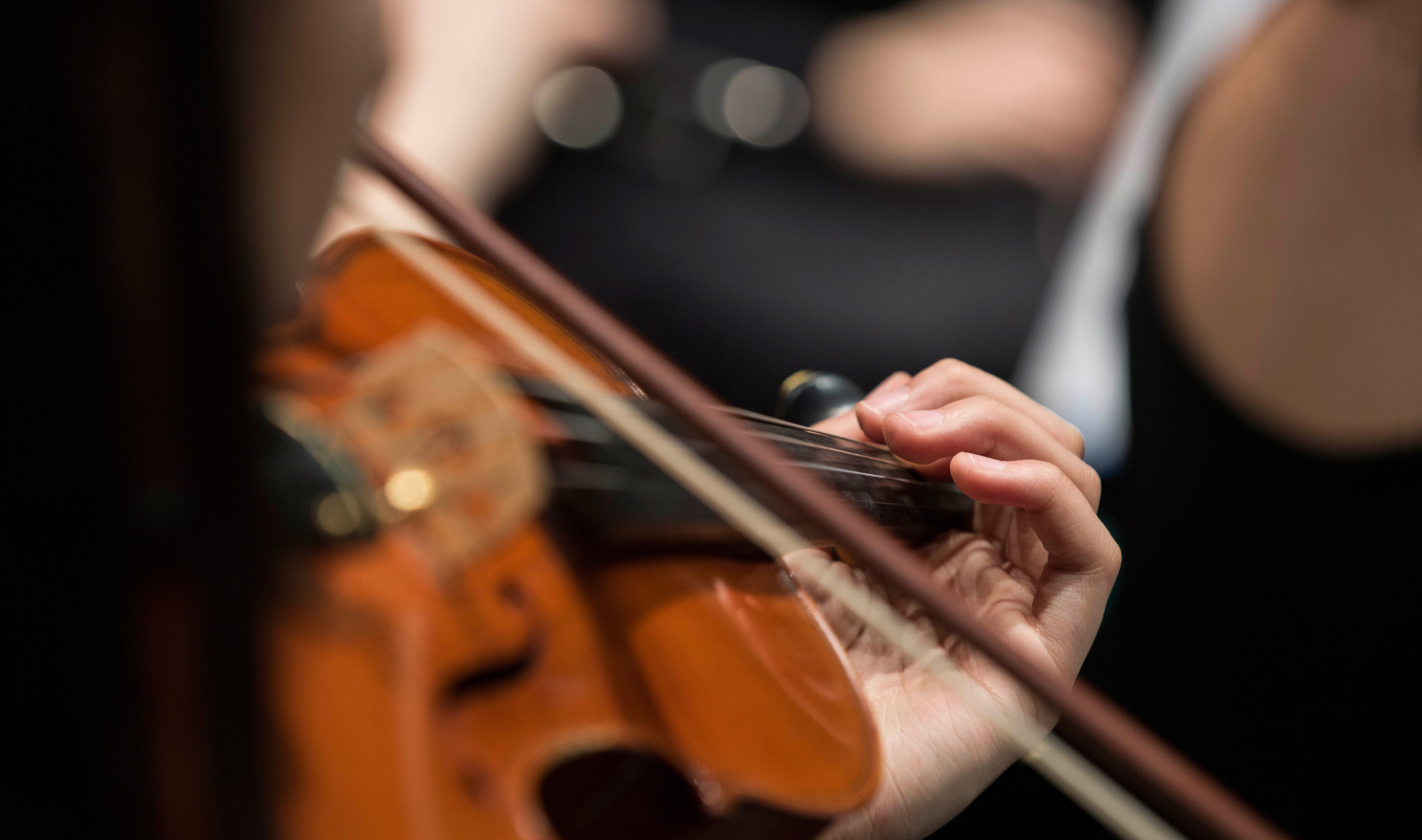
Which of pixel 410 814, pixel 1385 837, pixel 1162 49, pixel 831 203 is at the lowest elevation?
pixel 1385 837

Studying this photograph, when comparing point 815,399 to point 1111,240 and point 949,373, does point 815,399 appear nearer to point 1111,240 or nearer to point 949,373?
point 949,373

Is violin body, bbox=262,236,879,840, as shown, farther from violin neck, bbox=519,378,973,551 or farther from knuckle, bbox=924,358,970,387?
knuckle, bbox=924,358,970,387

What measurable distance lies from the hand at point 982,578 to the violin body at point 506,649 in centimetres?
5

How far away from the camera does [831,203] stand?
98 centimetres

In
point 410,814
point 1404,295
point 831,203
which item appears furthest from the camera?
point 831,203

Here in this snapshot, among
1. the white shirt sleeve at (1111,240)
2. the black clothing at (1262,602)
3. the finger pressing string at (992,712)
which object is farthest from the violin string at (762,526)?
the white shirt sleeve at (1111,240)

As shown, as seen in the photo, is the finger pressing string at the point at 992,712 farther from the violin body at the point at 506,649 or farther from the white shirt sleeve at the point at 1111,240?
the white shirt sleeve at the point at 1111,240

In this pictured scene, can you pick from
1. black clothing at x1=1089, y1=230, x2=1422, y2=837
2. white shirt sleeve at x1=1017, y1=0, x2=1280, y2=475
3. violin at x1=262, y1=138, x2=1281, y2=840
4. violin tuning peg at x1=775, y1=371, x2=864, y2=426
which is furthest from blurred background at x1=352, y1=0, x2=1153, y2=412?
violin at x1=262, y1=138, x2=1281, y2=840

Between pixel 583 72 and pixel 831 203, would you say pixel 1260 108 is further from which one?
pixel 583 72

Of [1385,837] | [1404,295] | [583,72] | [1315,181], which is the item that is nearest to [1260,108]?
[1315,181]

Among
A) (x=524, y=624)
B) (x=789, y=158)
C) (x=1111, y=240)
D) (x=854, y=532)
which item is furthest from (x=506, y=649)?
(x=1111, y=240)

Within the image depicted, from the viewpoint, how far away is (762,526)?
13.1 inches

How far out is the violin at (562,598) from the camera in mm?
286

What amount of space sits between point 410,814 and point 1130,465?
74cm
